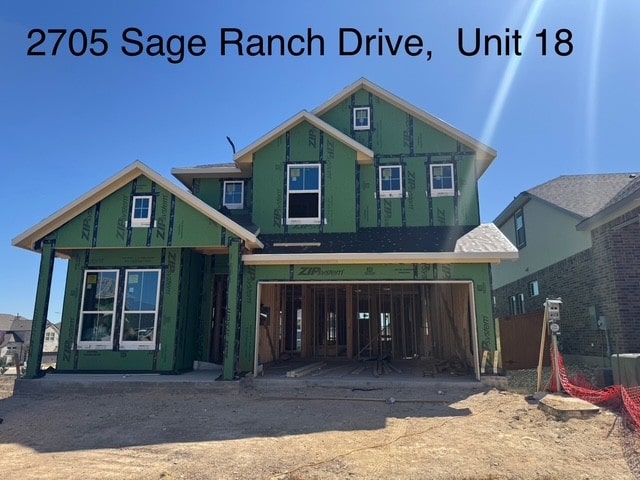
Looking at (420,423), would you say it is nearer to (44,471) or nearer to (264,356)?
(44,471)

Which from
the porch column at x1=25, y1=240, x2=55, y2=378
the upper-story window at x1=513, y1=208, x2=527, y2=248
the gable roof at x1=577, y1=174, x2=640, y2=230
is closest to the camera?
the porch column at x1=25, y1=240, x2=55, y2=378

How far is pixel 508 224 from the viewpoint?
1984 cm

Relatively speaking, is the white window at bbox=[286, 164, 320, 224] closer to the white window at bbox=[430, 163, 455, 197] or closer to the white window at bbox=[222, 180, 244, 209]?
the white window at bbox=[222, 180, 244, 209]

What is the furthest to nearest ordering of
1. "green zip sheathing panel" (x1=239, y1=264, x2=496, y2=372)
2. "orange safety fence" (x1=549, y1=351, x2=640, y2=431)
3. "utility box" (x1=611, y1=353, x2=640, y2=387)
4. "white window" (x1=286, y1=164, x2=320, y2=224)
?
"white window" (x1=286, y1=164, x2=320, y2=224) < "green zip sheathing panel" (x1=239, y1=264, x2=496, y2=372) < "utility box" (x1=611, y1=353, x2=640, y2=387) < "orange safety fence" (x1=549, y1=351, x2=640, y2=431)

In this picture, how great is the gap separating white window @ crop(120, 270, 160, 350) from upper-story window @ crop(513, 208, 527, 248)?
13599mm

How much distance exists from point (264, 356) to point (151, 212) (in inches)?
214

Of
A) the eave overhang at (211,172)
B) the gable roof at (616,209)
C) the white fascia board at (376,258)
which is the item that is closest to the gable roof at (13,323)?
the eave overhang at (211,172)

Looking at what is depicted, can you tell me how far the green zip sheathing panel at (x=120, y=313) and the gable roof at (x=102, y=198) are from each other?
103 cm

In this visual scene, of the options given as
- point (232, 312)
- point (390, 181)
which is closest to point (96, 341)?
point (232, 312)

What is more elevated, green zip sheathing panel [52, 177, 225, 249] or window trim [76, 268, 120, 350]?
green zip sheathing panel [52, 177, 225, 249]

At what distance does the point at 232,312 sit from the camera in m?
10.0

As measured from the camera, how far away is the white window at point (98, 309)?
438 inches

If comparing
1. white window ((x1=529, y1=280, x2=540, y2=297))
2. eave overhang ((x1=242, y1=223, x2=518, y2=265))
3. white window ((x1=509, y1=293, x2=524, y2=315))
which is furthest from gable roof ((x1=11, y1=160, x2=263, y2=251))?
white window ((x1=509, y1=293, x2=524, y2=315))

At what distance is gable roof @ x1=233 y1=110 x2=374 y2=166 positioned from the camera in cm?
1238
